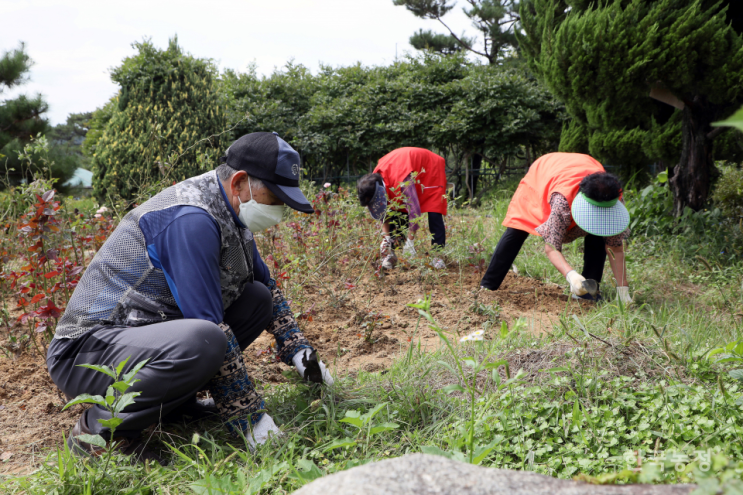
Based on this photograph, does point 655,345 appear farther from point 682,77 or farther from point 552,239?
point 682,77

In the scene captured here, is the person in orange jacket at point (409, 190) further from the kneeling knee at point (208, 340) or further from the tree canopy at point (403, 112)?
the tree canopy at point (403, 112)

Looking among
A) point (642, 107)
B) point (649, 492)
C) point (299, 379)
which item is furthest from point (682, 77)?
point (649, 492)

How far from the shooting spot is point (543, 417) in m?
1.70

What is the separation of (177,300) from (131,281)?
0.22 meters

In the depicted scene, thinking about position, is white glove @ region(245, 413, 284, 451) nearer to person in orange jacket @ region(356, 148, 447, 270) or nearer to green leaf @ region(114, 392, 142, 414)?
green leaf @ region(114, 392, 142, 414)

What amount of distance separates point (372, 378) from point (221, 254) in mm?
893

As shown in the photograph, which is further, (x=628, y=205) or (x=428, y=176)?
(x=628, y=205)

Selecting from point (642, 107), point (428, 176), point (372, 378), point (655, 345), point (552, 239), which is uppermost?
point (642, 107)

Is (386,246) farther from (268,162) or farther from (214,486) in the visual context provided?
(214,486)

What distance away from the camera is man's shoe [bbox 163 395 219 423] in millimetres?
2049

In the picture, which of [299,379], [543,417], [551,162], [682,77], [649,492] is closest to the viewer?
[649,492]

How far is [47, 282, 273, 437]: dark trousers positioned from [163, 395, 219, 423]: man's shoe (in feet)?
0.85

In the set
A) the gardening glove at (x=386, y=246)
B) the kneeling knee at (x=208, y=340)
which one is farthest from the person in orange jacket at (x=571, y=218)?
the kneeling knee at (x=208, y=340)

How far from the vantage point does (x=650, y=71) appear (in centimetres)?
417
